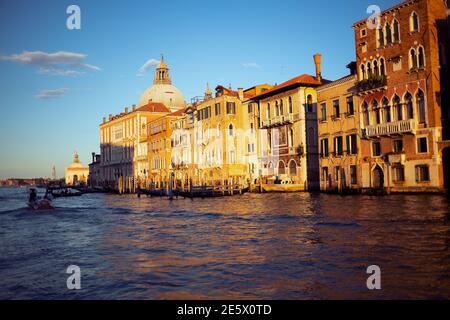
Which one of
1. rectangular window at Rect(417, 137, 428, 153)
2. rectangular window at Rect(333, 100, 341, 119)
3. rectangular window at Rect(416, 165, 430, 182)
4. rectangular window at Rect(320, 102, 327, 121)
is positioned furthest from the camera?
rectangular window at Rect(320, 102, 327, 121)

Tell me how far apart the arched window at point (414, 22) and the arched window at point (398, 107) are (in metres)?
4.36

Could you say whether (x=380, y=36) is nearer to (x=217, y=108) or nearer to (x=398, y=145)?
(x=398, y=145)

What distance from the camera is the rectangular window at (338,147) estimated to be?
1336 inches

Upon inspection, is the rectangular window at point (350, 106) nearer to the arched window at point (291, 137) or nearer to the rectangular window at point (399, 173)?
the rectangular window at point (399, 173)

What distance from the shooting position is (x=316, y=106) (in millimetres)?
37812

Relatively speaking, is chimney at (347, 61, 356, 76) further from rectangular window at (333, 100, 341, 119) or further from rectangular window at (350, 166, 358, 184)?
rectangular window at (350, 166, 358, 184)

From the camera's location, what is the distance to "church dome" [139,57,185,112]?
85875mm

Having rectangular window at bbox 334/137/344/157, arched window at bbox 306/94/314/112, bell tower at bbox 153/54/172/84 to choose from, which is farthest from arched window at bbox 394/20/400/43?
bell tower at bbox 153/54/172/84

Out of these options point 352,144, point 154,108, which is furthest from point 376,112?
point 154,108

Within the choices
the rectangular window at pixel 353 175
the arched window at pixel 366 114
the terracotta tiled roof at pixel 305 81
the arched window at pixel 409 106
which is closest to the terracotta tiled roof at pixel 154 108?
the terracotta tiled roof at pixel 305 81

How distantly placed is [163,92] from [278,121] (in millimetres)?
50881

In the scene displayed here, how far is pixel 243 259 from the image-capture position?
10.1 meters

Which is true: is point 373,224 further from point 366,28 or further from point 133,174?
point 133,174

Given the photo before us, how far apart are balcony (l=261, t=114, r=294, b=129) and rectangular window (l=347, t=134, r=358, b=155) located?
6.69 meters
